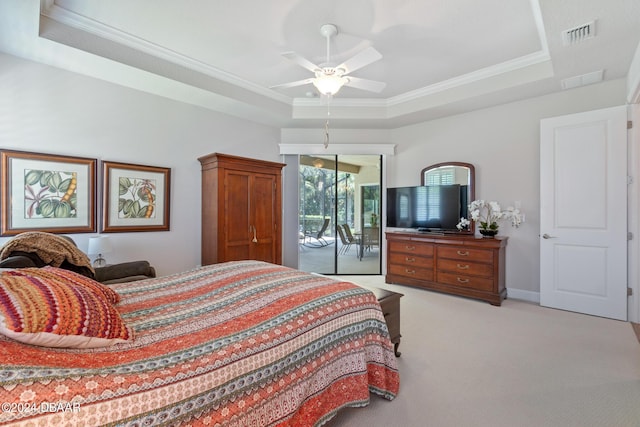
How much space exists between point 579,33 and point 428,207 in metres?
2.52

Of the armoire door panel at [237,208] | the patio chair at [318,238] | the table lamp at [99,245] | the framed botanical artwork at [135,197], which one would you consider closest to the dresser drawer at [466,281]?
the patio chair at [318,238]

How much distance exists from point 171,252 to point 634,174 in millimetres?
5333

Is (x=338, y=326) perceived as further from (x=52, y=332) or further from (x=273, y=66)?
(x=273, y=66)

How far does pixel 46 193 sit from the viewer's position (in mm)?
2900

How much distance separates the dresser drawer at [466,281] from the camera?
12.2ft

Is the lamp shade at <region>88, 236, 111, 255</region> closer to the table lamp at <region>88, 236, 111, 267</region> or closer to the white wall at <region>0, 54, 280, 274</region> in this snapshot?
the table lamp at <region>88, 236, 111, 267</region>

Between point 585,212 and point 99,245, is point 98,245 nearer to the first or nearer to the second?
point 99,245

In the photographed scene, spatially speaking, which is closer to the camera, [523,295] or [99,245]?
[99,245]

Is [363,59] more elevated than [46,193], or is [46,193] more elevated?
[363,59]

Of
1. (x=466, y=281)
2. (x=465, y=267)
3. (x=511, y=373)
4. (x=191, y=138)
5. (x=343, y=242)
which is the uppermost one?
(x=191, y=138)

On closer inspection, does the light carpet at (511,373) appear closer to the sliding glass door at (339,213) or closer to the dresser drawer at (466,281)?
the dresser drawer at (466,281)

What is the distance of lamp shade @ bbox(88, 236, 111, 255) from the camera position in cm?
290

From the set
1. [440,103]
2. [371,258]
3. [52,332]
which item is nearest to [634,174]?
[440,103]

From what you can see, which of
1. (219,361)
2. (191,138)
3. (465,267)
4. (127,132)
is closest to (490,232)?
(465,267)
